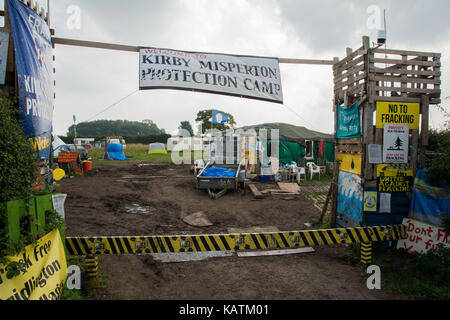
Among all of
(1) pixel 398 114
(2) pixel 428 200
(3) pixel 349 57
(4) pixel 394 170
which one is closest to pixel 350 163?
(4) pixel 394 170

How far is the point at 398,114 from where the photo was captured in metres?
6.19

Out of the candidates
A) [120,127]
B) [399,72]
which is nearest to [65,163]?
[399,72]

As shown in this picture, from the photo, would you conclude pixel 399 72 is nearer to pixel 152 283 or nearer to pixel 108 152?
pixel 152 283

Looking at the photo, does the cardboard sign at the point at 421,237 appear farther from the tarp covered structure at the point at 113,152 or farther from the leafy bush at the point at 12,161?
the tarp covered structure at the point at 113,152

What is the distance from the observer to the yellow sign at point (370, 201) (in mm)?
6160

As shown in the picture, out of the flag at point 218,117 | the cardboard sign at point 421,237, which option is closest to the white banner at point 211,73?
the cardboard sign at point 421,237

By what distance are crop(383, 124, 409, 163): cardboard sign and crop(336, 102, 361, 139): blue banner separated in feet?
1.95

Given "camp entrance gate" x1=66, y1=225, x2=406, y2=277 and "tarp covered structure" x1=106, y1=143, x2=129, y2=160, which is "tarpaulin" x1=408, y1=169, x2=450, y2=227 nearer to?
"camp entrance gate" x1=66, y1=225, x2=406, y2=277

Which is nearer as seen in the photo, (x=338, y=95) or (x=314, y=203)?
(x=338, y=95)

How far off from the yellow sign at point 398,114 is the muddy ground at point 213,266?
3.08 m

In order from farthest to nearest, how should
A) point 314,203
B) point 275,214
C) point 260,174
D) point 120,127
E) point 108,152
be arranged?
point 120,127 → point 108,152 → point 260,174 → point 314,203 → point 275,214

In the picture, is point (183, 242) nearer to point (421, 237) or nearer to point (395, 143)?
point (421, 237)

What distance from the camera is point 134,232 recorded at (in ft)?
24.2
